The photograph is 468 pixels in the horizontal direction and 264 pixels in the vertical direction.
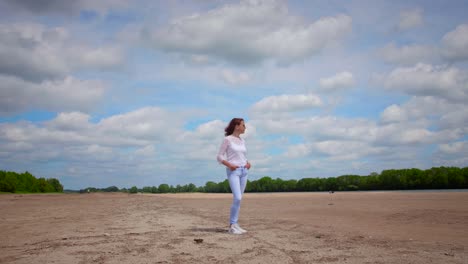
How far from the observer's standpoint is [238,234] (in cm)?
845

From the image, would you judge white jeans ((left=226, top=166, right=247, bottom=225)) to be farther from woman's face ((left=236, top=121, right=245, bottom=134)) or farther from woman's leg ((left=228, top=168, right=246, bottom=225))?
woman's face ((left=236, top=121, right=245, bottom=134))

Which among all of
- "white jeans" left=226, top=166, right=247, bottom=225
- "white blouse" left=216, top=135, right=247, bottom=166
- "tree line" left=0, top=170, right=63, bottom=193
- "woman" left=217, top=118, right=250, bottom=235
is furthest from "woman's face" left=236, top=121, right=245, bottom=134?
"tree line" left=0, top=170, right=63, bottom=193

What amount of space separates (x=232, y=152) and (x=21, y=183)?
61824 mm

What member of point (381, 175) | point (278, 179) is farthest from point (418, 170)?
point (278, 179)

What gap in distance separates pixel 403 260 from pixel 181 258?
3284mm

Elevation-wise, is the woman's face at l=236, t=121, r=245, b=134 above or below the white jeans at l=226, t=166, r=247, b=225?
above

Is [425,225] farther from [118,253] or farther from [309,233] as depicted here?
[118,253]

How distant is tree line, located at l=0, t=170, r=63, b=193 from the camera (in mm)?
55144

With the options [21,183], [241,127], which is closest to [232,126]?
[241,127]

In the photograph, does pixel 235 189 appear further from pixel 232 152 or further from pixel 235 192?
pixel 232 152

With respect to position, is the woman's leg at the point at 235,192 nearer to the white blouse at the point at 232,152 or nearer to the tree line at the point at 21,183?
the white blouse at the point at 232,152

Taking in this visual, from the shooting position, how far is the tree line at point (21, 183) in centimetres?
5514

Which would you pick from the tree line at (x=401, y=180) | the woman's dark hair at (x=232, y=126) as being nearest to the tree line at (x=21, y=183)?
the tree line at (x=401, y=180)

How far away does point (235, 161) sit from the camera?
8.88 meters
